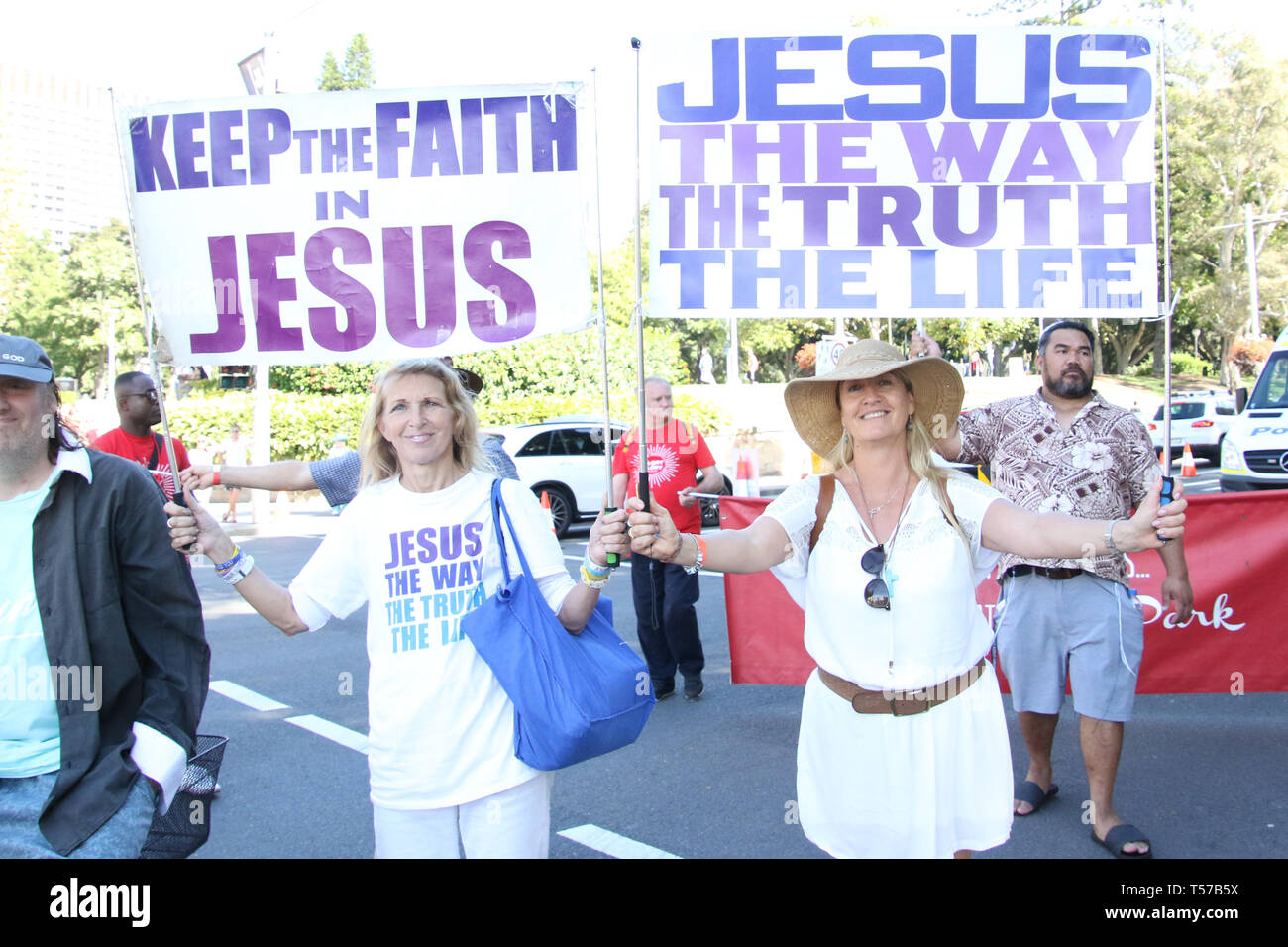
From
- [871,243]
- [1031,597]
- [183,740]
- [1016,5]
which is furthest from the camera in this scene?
[1016,5]

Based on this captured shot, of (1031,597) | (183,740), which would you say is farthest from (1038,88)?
(183,740)

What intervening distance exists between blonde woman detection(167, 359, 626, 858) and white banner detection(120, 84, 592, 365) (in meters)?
0.48

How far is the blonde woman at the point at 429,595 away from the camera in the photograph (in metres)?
2.62

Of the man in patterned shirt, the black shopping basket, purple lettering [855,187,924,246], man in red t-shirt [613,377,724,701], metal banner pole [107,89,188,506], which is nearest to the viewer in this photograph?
the black shopping basket

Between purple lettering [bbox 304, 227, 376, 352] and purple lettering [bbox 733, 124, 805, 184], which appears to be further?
purple lettering [bbox 733, 124, 805, 184]

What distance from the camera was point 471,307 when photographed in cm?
334

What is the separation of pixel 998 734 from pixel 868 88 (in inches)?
86.0

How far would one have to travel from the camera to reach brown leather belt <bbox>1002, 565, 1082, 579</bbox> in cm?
421

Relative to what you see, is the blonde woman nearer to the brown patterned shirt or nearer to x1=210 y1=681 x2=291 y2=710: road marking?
the brown patterned shirt

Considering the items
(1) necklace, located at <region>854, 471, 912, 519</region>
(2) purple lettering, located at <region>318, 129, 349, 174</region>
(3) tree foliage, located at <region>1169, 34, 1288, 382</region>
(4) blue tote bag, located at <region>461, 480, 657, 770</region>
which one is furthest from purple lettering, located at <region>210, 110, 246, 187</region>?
(3) tree foliage, located at <region>1169, 34, 1288, 382</region>

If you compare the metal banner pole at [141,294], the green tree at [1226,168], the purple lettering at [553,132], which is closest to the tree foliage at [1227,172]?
the green tree at [1226,168]

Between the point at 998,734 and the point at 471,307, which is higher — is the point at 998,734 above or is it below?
below
